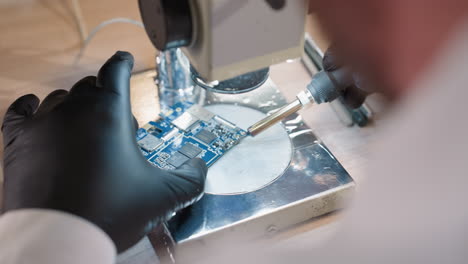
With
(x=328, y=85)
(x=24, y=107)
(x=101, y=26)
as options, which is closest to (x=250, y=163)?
(x=328, y=85)

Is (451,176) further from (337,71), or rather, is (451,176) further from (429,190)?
(337,71)

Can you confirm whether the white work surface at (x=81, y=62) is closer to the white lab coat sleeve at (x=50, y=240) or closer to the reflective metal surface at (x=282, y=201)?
the reflective metal surface at (x=282, y=201)

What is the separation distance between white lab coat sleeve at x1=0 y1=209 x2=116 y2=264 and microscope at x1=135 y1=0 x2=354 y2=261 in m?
0.21

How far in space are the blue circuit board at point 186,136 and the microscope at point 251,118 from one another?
22mm

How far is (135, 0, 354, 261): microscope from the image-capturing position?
0.45 m

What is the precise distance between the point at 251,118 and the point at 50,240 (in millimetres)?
517

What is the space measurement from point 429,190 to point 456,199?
14 mm

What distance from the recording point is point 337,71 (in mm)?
724

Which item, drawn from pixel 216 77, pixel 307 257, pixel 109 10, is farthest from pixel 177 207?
pixel 109 10

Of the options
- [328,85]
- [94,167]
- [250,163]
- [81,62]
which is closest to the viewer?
[94,167]

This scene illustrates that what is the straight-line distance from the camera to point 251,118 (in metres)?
0.96

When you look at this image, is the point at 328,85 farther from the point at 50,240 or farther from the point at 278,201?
the point at 50,240

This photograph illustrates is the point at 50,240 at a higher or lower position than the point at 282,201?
higher

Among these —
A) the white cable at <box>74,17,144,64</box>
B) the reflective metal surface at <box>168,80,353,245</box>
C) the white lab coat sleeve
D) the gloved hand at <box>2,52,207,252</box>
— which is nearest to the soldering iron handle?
the reflective metal surface at <box>168,80,353,245</box>
